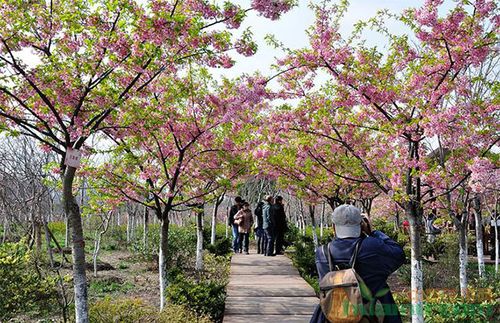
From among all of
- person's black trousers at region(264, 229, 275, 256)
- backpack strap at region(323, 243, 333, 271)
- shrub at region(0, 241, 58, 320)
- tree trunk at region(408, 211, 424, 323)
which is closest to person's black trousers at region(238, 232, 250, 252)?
person's black trousers at region(264, 229, 275, 256)

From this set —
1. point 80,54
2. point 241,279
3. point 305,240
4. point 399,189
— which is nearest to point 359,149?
point 399,189

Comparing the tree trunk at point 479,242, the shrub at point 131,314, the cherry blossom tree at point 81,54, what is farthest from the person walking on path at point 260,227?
the cherry blossom tree at point 81,54

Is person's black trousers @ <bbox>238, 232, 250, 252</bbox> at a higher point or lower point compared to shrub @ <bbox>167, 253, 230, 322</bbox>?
higher

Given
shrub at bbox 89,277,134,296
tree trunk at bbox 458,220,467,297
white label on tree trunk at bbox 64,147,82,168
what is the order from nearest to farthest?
1. white label on tree trunk at bbox 64,147,82,168
2. tree trunk at bbox 458,220,467,297
3. shrub at bbox 89,277,134,296

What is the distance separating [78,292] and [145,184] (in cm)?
286

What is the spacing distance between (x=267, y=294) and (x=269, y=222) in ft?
12.7

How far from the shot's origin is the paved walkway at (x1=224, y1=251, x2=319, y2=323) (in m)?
6.62

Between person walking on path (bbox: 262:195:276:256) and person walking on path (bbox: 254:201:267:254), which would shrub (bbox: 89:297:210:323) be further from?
person walking on path (bbox: 254:201:267:254)

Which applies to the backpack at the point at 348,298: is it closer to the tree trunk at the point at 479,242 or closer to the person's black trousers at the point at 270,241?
the tree trunk at the point at 479,242

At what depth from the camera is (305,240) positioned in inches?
671

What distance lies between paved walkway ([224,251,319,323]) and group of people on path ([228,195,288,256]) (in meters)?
0.98

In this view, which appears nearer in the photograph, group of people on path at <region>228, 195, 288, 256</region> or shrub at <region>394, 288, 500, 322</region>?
shrub at <region>394, 288, 500, 322</region>

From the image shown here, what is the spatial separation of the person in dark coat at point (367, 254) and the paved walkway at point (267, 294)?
343cm

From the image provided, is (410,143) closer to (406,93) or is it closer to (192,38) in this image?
(406,93)
